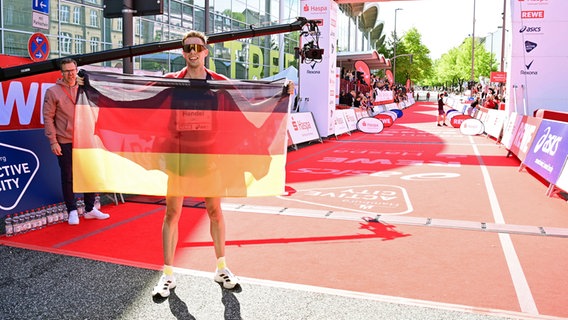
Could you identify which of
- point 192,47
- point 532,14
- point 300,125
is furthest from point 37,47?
point 532,14

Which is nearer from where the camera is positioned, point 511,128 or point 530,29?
point 511,128

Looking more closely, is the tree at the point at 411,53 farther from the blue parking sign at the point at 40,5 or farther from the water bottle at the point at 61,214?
the water bottle at the point at 61,214

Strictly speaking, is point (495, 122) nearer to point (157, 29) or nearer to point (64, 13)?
point (157, 29)

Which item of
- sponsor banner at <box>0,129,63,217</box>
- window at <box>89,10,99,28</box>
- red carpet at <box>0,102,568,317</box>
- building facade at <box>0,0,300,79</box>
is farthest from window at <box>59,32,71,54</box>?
sponsor banner at <box>0,129,63,217</box>

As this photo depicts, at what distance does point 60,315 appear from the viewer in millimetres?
4223

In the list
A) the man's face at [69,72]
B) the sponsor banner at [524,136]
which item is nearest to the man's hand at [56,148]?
the man's face at [69,72]

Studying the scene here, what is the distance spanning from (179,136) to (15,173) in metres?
3.56

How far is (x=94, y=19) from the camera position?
2220 centimetres

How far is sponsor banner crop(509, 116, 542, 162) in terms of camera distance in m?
12.9

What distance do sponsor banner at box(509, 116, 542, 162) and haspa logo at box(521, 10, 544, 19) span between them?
7.00 m

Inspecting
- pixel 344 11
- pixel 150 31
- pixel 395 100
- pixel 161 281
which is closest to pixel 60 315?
pixel 161 281

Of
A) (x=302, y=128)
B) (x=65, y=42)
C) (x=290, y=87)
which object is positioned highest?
(x=65, y=42)

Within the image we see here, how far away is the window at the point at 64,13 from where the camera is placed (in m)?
20.5

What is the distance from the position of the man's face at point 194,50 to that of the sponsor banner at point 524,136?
1043 centimetres
